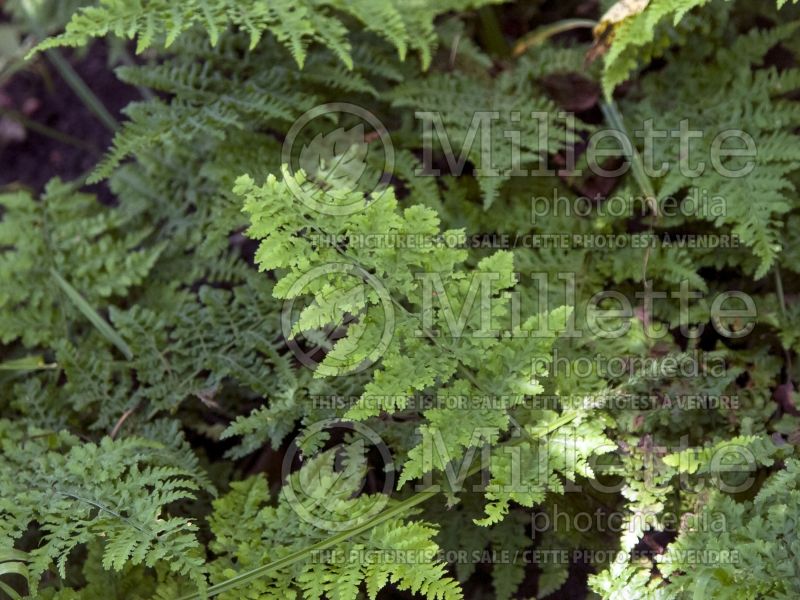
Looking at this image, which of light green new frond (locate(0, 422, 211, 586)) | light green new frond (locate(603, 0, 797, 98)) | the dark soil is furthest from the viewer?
the dark soil

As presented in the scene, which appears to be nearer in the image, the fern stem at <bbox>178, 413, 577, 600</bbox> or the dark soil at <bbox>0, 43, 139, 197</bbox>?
the fern stem at <bbox>178, 413, 577, 600</bbox>

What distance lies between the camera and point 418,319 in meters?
1.90

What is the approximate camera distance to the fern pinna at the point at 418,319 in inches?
72.2

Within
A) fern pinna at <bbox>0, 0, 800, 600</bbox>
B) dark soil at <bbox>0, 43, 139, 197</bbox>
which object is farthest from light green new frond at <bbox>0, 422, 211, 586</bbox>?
dark soil at <bbox>0, 43, 139, 197</bbox>

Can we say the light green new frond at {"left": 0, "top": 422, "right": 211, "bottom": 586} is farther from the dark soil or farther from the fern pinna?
the dark soil

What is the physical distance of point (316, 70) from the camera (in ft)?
8.23

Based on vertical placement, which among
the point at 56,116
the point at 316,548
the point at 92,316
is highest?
the point at 56,116

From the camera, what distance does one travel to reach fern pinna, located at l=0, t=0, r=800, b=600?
6.02ft

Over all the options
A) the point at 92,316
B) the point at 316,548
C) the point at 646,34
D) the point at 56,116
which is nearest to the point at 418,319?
the point at 316,548

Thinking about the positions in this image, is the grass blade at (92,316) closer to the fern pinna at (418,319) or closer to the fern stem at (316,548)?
the fern pinna at (418,319)

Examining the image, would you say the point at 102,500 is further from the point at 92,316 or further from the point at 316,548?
the point at 92,316

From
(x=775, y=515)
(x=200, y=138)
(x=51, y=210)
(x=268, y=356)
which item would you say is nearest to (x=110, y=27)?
(x=200, y=138)

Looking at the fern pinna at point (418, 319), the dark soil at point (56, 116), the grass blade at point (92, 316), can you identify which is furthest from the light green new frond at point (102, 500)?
the dark soil at point (56, 116)

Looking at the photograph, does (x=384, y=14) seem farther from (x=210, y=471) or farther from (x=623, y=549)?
(x=623, y=549)
